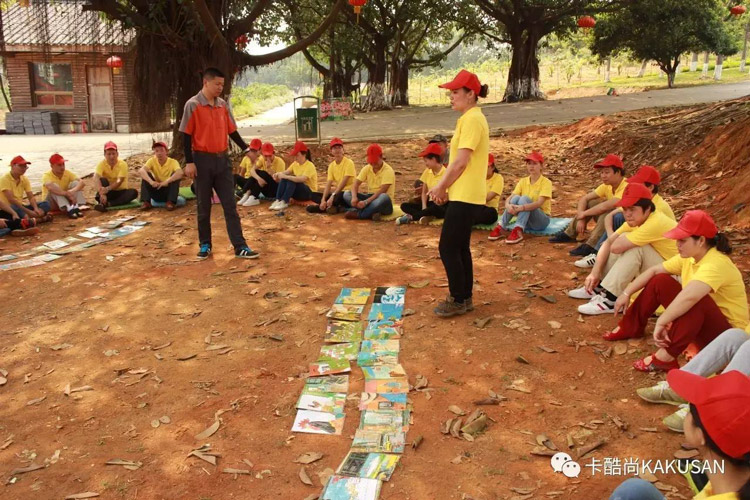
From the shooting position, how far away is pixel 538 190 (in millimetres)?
7184

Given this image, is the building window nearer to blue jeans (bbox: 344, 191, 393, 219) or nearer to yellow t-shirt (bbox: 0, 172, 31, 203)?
yellow t-shirt (bbox: 0, 172, 31, 203)

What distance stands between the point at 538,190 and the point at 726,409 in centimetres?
550

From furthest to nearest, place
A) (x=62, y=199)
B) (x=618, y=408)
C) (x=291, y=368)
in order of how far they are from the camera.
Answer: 1. (x=62, y=199)
2. (x=291, y=368)
3. (x=618, y=408)

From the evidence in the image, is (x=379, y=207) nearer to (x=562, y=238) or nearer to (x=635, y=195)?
(x=562, y=238)

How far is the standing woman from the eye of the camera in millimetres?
4559

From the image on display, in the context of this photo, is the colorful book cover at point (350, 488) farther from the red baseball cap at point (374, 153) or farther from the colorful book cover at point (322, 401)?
the red baseball cap at point (374, 153)

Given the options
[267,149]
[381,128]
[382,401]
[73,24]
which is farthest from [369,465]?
[381,128]

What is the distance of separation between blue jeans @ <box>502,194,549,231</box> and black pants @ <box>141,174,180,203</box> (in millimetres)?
5218

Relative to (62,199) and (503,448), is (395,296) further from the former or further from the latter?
(62,199)

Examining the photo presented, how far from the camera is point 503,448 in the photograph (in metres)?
3.34

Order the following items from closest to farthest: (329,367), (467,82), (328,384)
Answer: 1. (328,384)
2. (329,367)
3. (467,82)

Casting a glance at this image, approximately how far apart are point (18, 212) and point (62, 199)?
2.64ft

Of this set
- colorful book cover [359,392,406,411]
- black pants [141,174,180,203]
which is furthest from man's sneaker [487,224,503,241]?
black pants [141,174,180,203]

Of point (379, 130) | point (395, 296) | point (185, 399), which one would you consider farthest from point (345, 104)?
point (185, 399)
